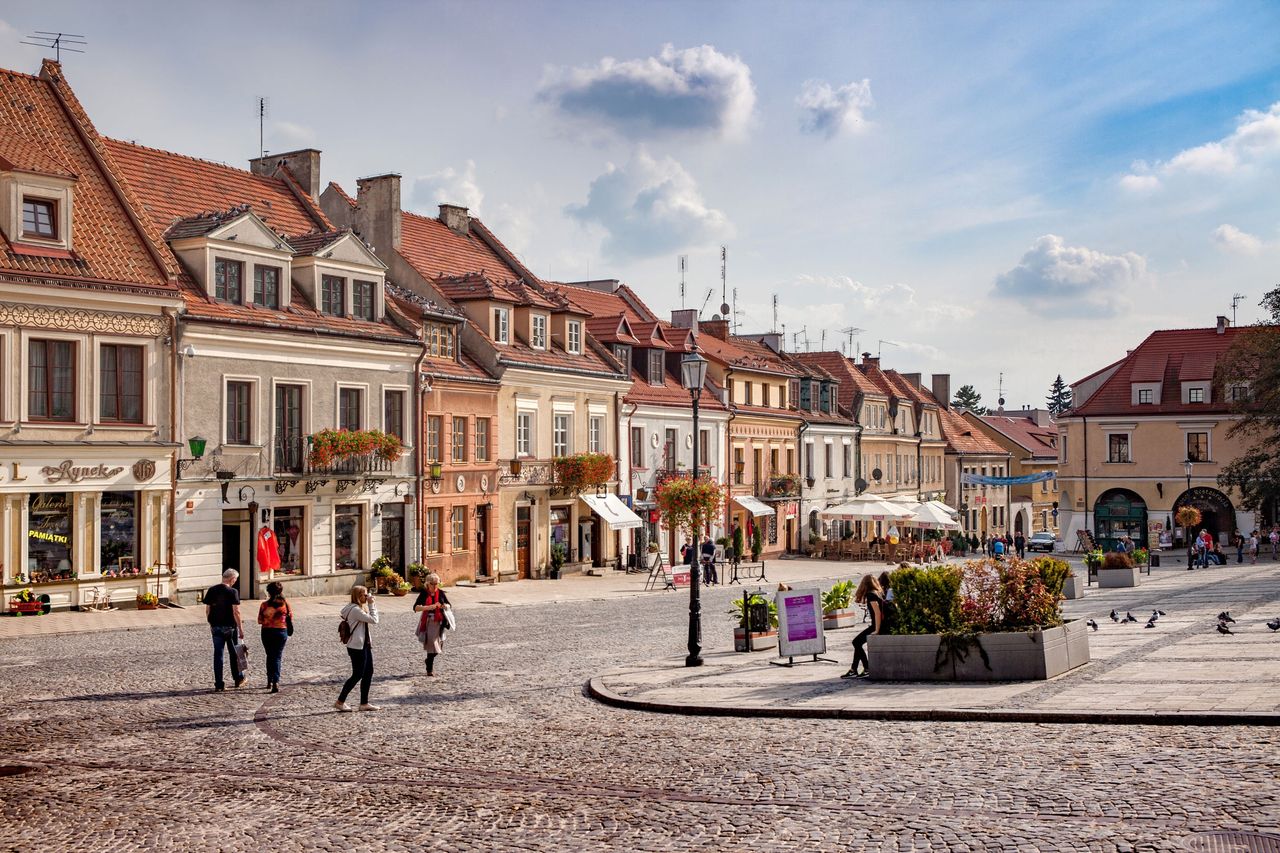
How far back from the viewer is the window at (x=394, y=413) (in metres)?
37.3

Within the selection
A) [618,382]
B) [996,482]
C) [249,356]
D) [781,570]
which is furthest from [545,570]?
[996,482]

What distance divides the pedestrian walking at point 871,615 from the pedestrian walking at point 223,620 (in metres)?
8.90

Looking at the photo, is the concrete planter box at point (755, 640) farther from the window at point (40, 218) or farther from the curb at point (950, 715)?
the window at point (40, 218)

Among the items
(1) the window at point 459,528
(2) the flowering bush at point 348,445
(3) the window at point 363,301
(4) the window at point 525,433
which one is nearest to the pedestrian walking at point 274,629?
(2) the flowering bush at point 348,445

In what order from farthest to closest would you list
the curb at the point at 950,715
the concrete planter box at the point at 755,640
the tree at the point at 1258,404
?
the tree at the point at 1258,404 → the concrete planter box at the point at 755,640 → the curb at the point at 950,715

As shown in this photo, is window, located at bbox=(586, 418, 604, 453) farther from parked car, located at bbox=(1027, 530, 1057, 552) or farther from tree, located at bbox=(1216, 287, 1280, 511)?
parked car, located at bbox=(1027, 530, 1057, 552)

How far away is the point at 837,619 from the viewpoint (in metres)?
27.4

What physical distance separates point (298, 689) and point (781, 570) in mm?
33622

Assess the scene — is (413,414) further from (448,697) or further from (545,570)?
(448,697)

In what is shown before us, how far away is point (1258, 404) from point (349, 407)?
3970 cm

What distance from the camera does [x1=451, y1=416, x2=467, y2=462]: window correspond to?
40.1 metres

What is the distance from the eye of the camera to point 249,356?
33031 millimetres

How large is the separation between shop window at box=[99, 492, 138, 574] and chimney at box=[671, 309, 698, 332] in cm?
3486

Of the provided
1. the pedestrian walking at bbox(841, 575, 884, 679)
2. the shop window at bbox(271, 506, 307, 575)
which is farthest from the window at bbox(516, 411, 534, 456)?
the pedestrian walking at bbox(841, 575, 884, 679)
